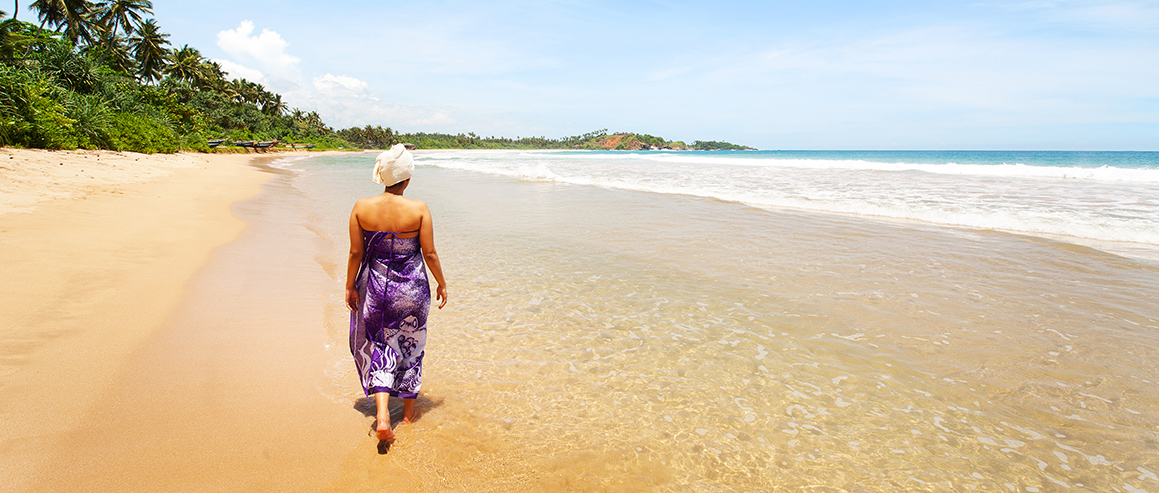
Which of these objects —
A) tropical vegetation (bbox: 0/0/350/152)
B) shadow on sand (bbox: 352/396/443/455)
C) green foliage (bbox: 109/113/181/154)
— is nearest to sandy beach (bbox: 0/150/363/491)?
shadow on sand (bbox: 352/396/443/455)

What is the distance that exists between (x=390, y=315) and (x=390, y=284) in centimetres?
18

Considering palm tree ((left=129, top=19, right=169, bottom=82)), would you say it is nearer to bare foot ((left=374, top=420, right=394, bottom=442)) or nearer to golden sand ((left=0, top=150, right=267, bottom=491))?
golden sand ((left=0, top=150, right=267, bottom=491))

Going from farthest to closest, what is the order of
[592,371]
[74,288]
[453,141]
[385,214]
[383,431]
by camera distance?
[453,141] < [74,288] < [592,371] < [385,214] < [383,431]

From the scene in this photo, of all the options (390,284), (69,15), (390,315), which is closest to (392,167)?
(390,284)

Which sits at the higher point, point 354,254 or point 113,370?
point 354,254

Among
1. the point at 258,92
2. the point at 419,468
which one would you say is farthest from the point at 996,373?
the point at 258,92

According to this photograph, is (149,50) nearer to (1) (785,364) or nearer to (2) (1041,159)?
(1) (785,364)

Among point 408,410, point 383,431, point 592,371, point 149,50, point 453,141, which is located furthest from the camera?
point 453,141

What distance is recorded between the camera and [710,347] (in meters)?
4.13

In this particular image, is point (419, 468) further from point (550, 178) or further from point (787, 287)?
point (550, 178)

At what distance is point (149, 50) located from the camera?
54188 mm

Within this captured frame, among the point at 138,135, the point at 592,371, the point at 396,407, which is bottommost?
the point at 396,407

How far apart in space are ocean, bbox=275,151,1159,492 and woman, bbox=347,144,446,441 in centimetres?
34

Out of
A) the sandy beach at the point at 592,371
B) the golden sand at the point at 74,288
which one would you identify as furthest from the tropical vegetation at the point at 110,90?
the sandy beach at the point at 592,371
